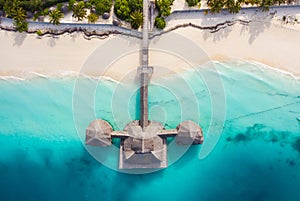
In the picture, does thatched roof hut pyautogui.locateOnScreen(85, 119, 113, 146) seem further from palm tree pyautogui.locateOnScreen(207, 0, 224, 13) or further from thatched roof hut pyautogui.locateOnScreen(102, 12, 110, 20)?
palm tree pyautogui.locateOnScreen(207, 0, 224, 13)

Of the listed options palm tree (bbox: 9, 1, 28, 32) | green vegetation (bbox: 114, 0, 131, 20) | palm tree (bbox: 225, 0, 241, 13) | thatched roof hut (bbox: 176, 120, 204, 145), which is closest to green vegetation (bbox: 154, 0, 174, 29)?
green vegetation (bbox: 114, 0, 131, 20)

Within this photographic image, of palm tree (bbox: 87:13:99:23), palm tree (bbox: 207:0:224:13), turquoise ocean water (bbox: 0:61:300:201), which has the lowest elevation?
turquoise ocean water (bbox: 0:61:300:201)

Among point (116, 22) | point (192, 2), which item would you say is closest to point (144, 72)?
point (116, 22)

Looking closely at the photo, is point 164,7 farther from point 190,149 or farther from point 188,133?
point 190,149

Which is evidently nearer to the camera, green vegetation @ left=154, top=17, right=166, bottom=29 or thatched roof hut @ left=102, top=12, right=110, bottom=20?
green vegetation @ left=154, top=17, right=166, bottom=29

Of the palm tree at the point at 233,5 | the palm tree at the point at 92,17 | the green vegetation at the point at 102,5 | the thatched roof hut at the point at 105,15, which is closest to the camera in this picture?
the palm tree at the point at 233,5

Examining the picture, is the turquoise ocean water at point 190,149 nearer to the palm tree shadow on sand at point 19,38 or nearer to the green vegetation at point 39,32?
the palm tree shadow on sand at point 19,38

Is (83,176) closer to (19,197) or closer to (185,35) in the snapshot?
(19,197)

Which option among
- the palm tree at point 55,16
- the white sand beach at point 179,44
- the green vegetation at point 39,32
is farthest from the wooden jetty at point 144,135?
the green vegetation at point 39,32

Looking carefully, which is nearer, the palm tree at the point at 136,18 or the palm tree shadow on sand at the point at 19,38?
the palm tree at the point at 136,18
